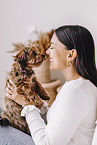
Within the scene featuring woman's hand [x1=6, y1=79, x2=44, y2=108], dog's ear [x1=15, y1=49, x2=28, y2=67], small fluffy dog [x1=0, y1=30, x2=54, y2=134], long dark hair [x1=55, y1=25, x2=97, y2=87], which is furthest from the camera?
dog's ear [x1=15, y1=49, x2=28, y2=67]

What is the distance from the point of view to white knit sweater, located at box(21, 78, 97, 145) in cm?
65

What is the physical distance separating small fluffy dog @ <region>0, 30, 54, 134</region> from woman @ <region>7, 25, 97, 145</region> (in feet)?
1.05

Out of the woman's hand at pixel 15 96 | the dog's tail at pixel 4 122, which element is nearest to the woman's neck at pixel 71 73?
the woman's hand at pixel 15 96

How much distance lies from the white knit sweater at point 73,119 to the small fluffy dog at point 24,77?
1.32 ft

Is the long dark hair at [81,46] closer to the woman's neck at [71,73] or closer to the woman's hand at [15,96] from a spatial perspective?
the woman's neck at [71,73]

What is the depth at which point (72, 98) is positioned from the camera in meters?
0.65

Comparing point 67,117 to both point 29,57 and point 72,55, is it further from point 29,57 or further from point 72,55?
point 29,57

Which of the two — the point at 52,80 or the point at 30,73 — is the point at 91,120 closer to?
the point at 30,73

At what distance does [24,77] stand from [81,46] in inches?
28.2

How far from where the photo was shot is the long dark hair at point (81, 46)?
0.78m

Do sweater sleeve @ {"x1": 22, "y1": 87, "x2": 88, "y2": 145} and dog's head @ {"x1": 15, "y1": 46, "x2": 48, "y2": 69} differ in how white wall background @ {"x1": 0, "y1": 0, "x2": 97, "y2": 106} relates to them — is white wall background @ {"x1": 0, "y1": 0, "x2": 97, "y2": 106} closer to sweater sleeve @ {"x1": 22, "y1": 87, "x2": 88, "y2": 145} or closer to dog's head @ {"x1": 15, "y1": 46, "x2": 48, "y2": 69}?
dog's head @ {"x1": 15, "y1": 46, "x2": 48, "y2": 69}

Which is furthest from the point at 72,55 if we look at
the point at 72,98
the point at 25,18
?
the point at 25,18

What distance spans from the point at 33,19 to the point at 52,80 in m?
0.76

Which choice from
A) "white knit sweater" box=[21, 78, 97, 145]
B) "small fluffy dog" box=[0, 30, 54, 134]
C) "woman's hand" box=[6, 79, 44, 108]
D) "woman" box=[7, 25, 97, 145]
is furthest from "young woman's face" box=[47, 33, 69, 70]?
"small fluffy dog" box=[0, 30, 54, 134]
